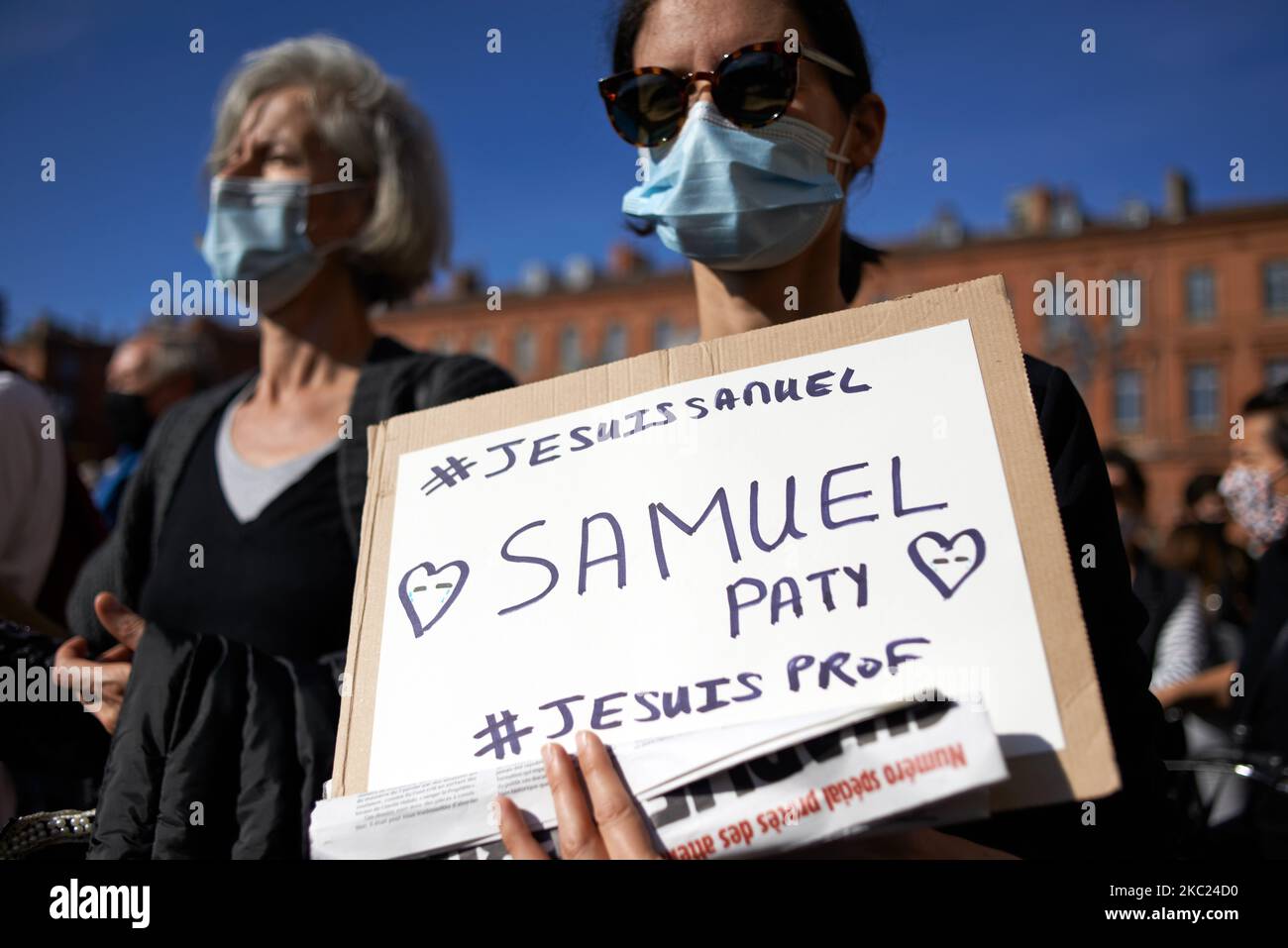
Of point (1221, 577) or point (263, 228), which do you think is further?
point (1221, 577)

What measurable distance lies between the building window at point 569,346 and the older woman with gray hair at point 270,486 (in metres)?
43.7

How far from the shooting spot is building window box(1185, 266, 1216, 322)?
1405 inches

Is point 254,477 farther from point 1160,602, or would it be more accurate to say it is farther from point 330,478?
point 1160,602

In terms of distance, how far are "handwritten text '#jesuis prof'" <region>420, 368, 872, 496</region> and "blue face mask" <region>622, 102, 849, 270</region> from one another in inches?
16.2

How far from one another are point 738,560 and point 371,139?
Result: 5.77 ft

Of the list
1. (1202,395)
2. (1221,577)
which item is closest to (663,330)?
(1202,395)

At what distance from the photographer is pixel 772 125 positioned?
1528 mm

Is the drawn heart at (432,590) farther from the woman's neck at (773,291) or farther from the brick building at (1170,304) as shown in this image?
the brick building at (1170,304)

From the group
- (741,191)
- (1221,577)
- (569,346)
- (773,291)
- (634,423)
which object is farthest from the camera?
(569,346)

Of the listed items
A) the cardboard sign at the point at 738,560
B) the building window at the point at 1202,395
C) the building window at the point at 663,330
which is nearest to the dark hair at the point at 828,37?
the cardboard sign at the point at 738,560

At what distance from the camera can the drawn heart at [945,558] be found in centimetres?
102

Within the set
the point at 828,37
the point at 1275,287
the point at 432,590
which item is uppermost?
the point at 1275,287

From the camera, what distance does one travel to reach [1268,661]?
277 centimetres
